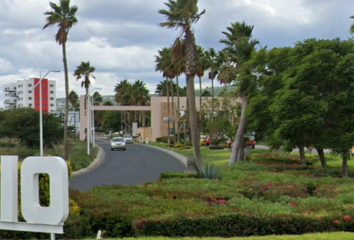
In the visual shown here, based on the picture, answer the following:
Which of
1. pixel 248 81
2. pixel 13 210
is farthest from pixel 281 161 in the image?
pixel 13 210

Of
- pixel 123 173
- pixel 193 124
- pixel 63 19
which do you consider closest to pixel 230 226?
pixel 193 124

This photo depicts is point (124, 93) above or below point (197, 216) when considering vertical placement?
above

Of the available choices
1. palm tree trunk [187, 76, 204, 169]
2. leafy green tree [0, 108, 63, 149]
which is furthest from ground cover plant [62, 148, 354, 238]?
leafy green tree [0, 108, 63, 149]

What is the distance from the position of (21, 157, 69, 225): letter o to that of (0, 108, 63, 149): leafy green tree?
140 ft

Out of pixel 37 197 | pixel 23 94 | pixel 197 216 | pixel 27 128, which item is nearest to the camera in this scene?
pixel 37 197

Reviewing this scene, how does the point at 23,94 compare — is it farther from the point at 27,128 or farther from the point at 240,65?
the point at 240,65

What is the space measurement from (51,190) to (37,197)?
0.37m

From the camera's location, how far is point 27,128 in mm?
49844

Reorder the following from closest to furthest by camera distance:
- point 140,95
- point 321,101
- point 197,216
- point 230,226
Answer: point 230,226
point 197,216
point 321,101
point 140,95

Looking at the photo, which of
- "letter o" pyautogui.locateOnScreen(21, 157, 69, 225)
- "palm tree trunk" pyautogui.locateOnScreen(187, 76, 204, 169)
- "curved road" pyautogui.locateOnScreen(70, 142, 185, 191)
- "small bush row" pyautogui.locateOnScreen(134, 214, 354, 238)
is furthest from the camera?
"palm tree trunk" pyautogui.locateOnScreen(187, 76, 204, 169)

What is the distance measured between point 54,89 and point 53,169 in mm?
158932

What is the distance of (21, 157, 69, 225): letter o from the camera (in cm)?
798

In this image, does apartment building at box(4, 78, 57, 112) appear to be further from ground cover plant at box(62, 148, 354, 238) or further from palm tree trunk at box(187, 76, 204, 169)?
ground cover plant at box(62, 148, 354, 238)

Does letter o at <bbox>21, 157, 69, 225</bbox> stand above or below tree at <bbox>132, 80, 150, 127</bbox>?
below
